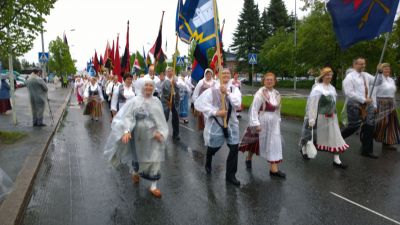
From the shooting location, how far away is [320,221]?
4.44m

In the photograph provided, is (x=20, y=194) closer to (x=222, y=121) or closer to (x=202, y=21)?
(x=222, y=121)

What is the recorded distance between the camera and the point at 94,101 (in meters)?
15.0

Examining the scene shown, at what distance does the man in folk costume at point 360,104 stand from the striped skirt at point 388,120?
2.01ft

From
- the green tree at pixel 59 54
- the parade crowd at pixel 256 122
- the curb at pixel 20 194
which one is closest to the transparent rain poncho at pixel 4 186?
the curb at pixel 20 194

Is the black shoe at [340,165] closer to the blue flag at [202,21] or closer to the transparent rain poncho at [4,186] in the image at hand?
the blue flag at [202,21]

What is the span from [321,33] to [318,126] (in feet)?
27.7

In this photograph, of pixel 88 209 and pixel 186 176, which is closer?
pixel 88 209

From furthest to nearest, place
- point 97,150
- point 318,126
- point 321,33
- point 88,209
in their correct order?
point 321,33
point 97,150
point 318,126
point 88,209

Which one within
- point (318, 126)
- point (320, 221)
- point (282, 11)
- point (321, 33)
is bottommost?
point (320, 221)

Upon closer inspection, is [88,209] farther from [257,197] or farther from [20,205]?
[257,197]

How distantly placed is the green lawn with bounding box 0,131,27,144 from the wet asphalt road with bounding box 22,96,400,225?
1.81 metres

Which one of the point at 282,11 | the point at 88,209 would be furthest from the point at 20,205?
the point at 282,11

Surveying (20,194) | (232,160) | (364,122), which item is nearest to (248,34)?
(364,122)

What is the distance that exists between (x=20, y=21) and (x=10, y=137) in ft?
9.18
